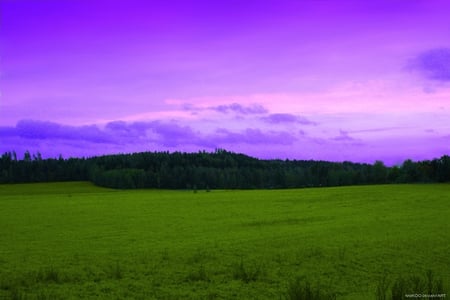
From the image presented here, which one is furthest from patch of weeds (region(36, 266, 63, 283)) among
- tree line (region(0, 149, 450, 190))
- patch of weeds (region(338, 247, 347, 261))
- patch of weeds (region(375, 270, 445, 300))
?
tree line (region(0, 149, 450, 190))

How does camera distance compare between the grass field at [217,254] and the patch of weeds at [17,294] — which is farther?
the grass field at [217,254]

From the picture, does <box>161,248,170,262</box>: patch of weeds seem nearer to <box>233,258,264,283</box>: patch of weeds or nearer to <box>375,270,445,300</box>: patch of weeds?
<box>233,258,264,283</box>: patch of weeds

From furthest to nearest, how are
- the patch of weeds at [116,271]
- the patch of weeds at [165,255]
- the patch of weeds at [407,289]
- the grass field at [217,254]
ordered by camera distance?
the patch of weeds at [165,255] → the patch of weeds at [116,271] → the grass field at [217,254] → the patch of weeds at [407,289]

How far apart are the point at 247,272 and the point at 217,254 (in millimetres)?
3406

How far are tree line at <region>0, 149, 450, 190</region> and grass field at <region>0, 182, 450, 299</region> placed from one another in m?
63.7

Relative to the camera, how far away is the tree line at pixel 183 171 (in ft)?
340

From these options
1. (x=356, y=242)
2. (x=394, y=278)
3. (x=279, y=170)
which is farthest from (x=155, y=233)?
(x=279, y=170)

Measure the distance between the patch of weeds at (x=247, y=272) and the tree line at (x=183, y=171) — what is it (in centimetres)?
7609

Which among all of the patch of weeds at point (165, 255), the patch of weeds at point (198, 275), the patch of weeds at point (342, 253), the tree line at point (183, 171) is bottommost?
the patch of weeds at point (198, 275)

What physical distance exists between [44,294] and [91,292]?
3.83ft

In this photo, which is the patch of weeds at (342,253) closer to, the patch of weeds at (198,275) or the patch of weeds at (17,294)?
the patch of weeds at (198,275)

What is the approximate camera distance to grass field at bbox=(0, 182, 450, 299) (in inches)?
507

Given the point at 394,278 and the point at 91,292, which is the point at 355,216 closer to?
the point at 394,278

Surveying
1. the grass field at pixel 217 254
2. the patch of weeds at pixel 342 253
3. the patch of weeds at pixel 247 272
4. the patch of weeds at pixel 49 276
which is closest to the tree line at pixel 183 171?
the grass field at pixel 217 254
